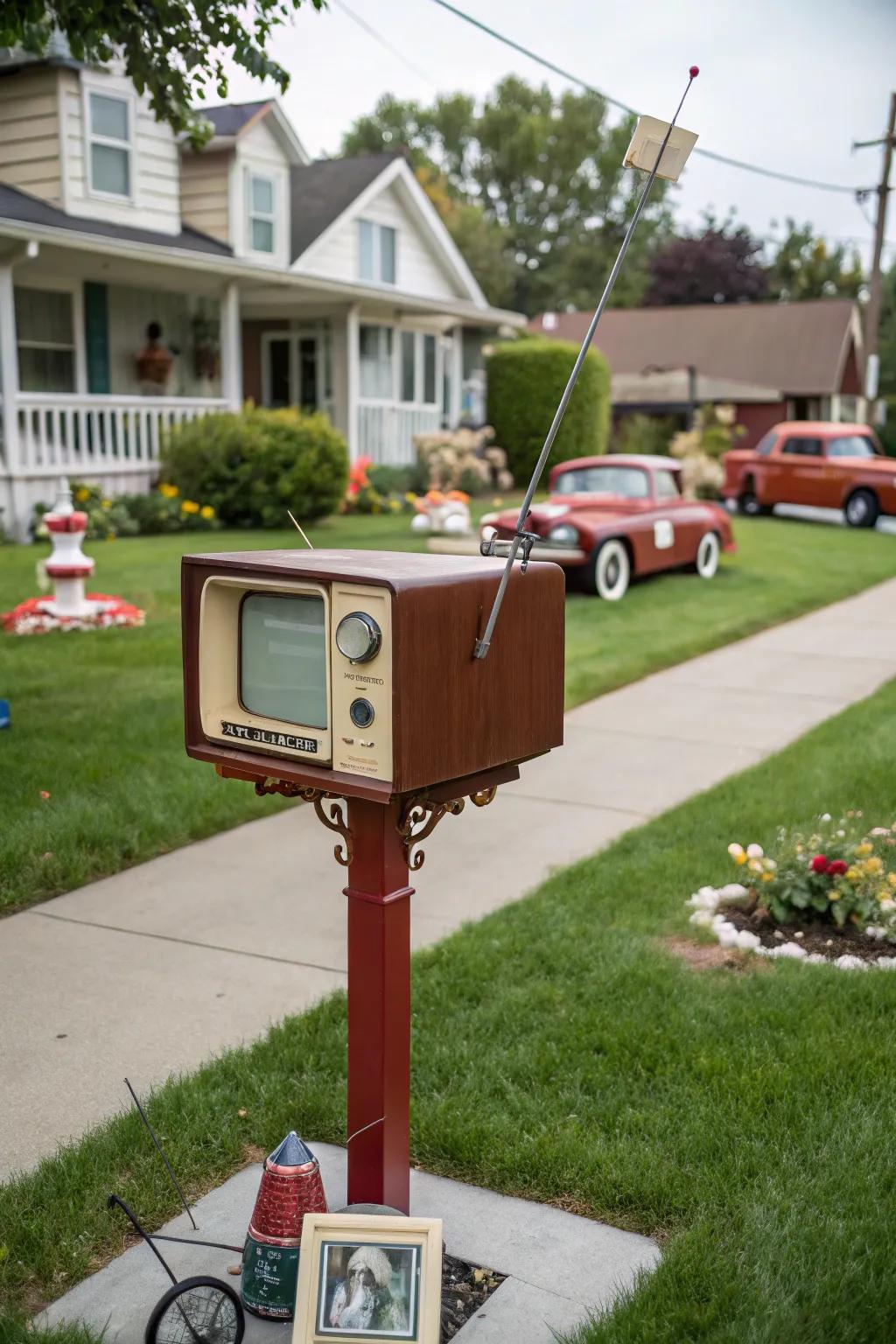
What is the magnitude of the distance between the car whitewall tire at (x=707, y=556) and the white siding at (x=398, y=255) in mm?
10090

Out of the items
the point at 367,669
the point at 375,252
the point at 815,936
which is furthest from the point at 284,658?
the point at 375,252

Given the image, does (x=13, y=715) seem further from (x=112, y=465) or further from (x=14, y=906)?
(x=112, y=465)

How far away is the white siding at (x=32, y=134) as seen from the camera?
1684 centimetres

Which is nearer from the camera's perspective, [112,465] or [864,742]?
[864,742]

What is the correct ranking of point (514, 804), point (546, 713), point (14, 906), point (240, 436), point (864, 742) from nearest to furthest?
point (546, 713)
point (14, 906)
point (514, 804)
point (864, 742)
point (240, 436)

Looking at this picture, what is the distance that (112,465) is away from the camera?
16422mm

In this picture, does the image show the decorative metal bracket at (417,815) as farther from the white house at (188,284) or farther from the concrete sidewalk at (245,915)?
the white house at (188,284)

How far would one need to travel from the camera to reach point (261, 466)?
1588 cm

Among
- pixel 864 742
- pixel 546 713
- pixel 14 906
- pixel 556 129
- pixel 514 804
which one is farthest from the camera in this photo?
pixel 556 129

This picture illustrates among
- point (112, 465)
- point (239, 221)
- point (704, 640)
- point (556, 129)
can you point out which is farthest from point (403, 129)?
point (704, 640)

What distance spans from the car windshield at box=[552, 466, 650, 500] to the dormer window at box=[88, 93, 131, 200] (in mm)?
8129

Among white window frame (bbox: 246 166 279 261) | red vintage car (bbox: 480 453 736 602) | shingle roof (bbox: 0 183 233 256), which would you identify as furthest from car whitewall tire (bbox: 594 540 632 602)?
white window frame (bbox: 246 166 279 261)

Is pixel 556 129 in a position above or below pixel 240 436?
above

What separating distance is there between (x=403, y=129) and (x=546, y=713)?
6887 cm
